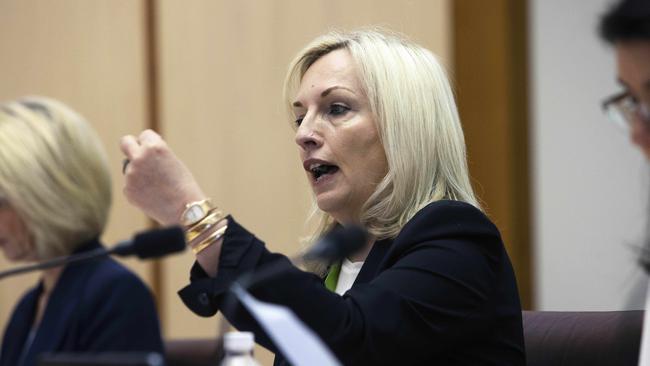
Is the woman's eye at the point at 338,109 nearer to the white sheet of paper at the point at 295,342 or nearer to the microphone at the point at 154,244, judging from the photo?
the microphone at the point at 154,244

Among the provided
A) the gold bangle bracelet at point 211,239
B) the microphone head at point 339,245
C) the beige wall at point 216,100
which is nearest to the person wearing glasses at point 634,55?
the microphone head at point 339,245

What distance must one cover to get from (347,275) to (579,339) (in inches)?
18.9

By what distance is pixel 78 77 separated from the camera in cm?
407

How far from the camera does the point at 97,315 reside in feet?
4.56

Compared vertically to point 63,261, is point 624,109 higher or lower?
higher

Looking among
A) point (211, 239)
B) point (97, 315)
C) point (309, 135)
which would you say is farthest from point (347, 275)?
point (97, 315)

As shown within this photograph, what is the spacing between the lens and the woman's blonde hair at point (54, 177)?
56.7 inches

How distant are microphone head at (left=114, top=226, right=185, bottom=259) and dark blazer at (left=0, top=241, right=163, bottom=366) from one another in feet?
0.27

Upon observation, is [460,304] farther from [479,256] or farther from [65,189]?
[65,189]

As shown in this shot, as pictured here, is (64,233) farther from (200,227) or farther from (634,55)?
(634,55)

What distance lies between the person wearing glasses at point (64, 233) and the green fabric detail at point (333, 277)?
0.80 metres

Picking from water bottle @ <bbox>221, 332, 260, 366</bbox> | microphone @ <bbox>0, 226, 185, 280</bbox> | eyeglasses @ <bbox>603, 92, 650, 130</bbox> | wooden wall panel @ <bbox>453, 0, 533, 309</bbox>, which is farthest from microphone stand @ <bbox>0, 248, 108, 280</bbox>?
wooden wall panel @ <bbox>453, 0, 533, 309</bbox>

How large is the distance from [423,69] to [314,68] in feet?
0.75

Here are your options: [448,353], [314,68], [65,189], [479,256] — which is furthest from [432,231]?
[65,189]
